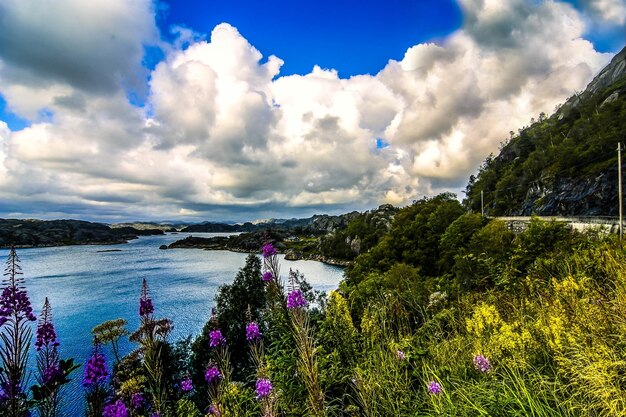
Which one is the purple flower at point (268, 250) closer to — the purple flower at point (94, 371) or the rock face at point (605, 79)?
the purple flower at point (94, 371)

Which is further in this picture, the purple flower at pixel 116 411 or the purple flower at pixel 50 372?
the purple flower at pixel 116 411

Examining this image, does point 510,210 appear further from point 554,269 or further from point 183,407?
point 183,407

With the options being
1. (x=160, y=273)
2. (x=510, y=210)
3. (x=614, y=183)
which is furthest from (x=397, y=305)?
(x=510, y=210)

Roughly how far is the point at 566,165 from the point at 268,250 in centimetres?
8765

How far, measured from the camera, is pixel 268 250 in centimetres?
374

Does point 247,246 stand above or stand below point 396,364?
below

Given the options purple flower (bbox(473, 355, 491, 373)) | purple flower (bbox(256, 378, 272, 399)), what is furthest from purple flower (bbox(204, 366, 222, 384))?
purple flower (bbox(473, 355, 491, 373))

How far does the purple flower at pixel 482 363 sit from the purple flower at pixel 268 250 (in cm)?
250

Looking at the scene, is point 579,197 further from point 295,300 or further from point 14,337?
point 14,337

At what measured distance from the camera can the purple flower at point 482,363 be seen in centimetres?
367

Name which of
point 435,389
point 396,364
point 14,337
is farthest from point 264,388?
point 396,364

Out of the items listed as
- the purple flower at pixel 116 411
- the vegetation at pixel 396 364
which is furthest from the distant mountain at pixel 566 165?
the purple flower at pixel 116 411

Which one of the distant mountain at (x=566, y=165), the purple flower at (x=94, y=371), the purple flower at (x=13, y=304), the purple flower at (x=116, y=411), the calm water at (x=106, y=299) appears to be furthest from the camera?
the distant mountain at (x=566, y=165)

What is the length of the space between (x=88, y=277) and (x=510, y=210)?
9947cm
